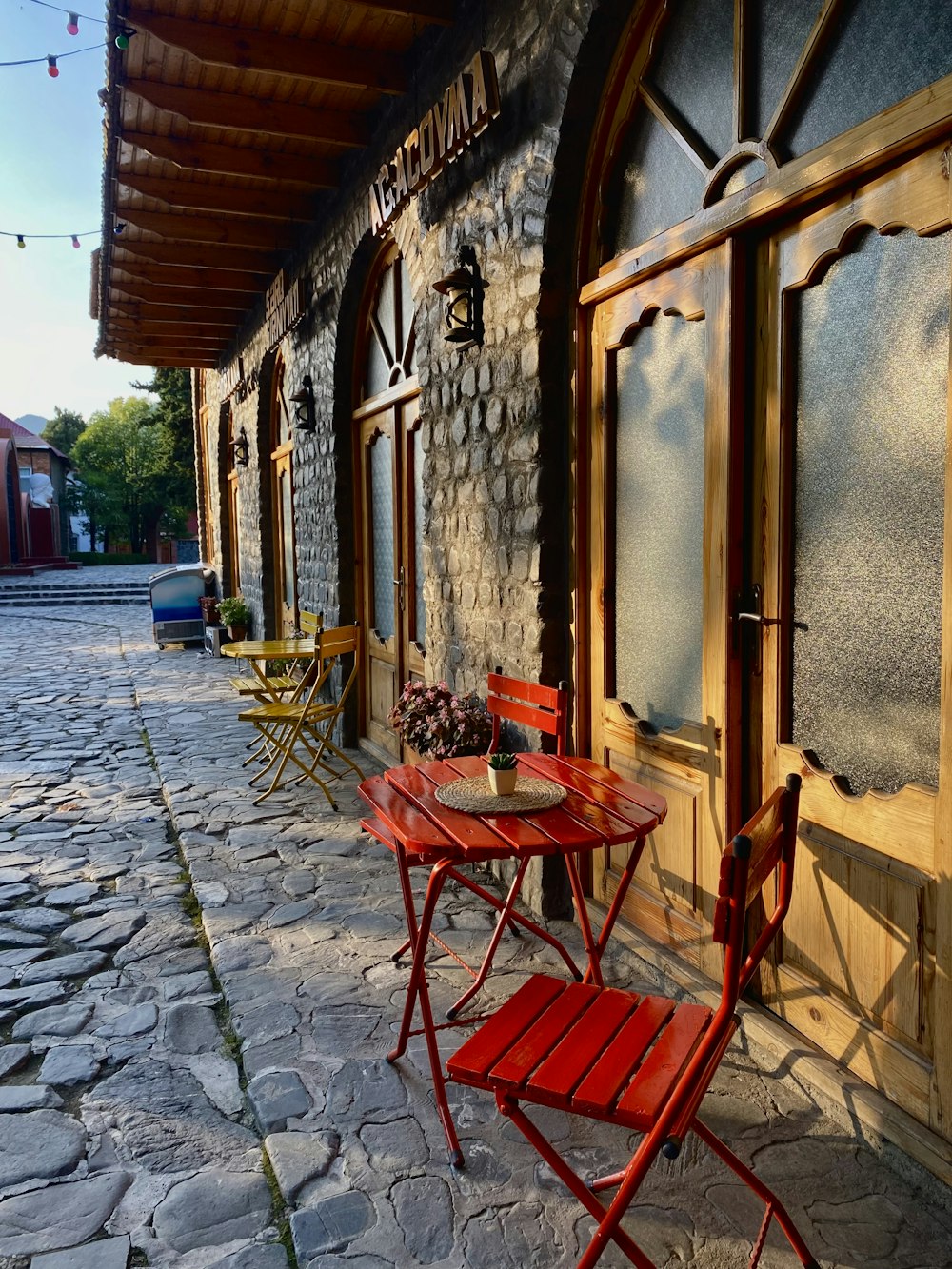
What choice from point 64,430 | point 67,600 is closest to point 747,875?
point 67,600

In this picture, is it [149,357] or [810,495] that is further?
[149,357]

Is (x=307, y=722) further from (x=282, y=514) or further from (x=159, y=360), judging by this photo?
(x=159, y=360)

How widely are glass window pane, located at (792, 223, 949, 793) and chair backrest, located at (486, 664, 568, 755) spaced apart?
86 centimetres

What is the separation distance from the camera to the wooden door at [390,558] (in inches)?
223

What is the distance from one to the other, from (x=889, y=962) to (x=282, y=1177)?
1531 millimetres

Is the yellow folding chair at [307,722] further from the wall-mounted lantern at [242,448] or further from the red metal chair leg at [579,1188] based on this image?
the wall-mounted lantern at [242,448]

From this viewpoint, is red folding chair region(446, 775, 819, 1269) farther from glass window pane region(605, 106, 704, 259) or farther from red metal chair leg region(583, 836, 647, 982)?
glass window pane region(605, 106, 704, 259)

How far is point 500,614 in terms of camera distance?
13.1 feet

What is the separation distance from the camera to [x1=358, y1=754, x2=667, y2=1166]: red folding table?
2.26m

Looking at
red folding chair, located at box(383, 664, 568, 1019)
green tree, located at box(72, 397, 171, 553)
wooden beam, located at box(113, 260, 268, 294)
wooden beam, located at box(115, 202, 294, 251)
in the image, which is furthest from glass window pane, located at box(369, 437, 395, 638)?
green tree, located at box(72, 397, 171, 553)

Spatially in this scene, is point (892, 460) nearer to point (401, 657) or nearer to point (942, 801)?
point (942, 801)

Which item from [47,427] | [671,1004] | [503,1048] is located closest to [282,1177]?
[503,1048]

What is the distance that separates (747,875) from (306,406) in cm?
630

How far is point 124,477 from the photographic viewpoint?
42.1 meters
